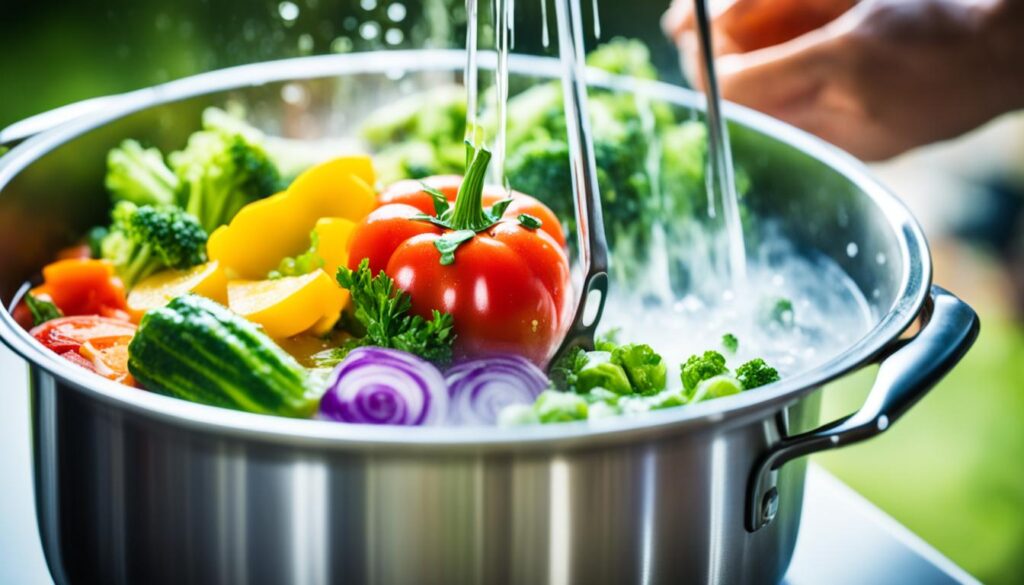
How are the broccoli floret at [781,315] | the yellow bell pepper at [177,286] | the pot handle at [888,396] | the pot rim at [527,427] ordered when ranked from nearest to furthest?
the pot rim at [527,427]
the pot handle at [888,396]
the yellow bell pepper at [177,286]
the broccoli floret at [781,315]

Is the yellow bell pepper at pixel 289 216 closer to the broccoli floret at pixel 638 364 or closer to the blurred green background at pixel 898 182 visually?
the broccoli floret at pixel 638 364

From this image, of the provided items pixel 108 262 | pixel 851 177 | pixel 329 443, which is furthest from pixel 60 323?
pixel 851 177

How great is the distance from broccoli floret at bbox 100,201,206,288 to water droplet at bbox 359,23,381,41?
0.64 meters

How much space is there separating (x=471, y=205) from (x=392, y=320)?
13 cm

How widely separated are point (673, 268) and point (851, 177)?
27cm

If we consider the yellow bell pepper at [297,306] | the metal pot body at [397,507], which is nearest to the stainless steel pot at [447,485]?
the metal pot body at [397,507]

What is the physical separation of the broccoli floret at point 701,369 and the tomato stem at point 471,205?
0.21m

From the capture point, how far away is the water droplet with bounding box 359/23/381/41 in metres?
1.73

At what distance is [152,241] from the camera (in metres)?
1.12

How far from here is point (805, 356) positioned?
117cm

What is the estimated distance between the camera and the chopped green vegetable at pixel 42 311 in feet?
3.65

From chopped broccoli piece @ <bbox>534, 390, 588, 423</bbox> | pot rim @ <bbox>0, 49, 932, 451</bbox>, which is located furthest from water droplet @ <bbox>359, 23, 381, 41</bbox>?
chopped broccoli piece @ <bbox>534, 390, 588, 423</bbox>

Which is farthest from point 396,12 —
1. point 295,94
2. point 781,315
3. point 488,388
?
point 488,388

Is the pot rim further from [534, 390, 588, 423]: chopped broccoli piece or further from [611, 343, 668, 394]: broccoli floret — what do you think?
[611, 343, 668, 394]: broccoli floret
